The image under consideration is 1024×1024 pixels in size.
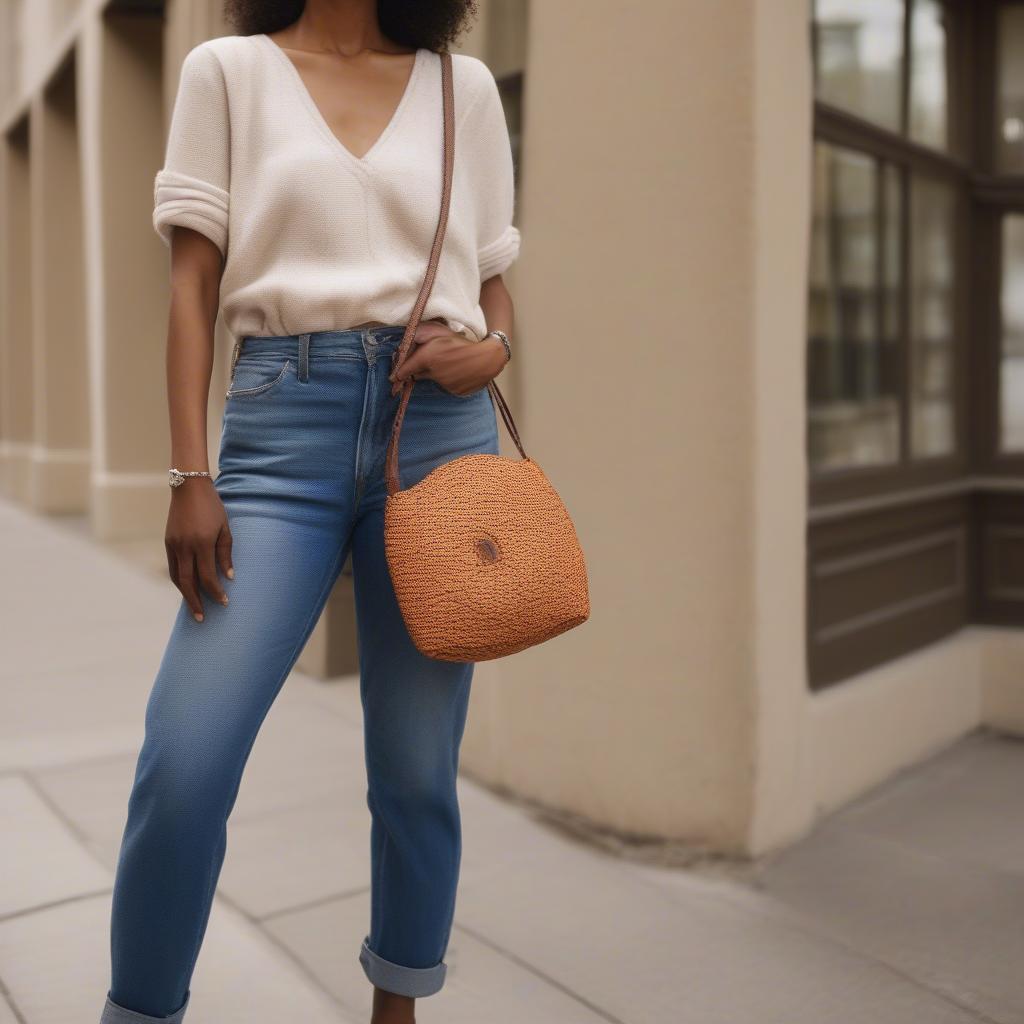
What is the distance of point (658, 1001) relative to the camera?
2793 millimetres

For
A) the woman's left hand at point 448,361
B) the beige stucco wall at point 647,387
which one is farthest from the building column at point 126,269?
the woman's left hand at point 448,361

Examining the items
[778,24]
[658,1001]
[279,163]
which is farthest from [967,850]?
[279,163]

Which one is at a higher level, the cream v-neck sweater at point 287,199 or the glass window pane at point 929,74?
the glass window pane at point 929,74

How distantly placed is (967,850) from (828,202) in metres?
2.09

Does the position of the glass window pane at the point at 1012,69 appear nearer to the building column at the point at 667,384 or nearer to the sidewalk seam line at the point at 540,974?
the building column at the point at 667,384

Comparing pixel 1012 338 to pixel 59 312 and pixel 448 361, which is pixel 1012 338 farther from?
pixel 59 312

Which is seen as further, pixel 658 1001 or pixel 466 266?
pixel 658 1001

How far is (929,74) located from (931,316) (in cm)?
91

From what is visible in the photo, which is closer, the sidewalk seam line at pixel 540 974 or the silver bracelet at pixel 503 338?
the silver bracelet at pixel 503 338

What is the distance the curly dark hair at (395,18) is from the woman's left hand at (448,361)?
20.3 inches

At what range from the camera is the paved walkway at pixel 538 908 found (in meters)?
2.78

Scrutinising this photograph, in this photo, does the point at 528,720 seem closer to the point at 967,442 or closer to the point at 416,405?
the point at 416,405

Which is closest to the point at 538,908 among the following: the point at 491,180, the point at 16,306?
the point at 491,180

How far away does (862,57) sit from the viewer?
445 centimetres
